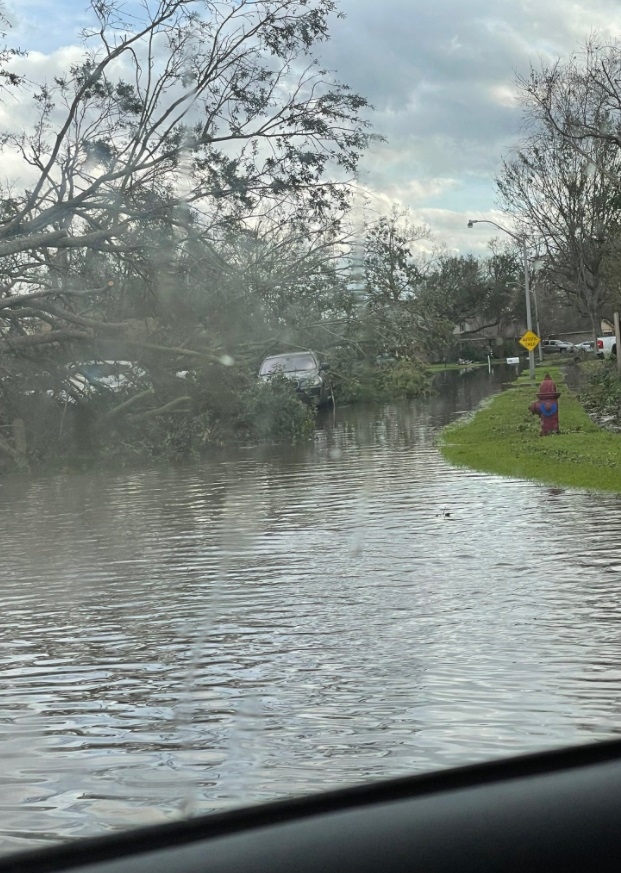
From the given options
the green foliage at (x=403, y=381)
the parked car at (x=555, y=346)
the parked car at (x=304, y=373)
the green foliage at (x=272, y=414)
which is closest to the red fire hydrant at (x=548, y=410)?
the green foliage at (x=272, y=414)

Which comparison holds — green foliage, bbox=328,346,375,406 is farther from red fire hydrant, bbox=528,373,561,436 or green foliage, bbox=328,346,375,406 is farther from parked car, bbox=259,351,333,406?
red fire hydrant, bbox=528,373,561,436

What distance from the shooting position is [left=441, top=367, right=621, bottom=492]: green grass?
1337 centimetres

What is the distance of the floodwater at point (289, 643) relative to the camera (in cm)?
327

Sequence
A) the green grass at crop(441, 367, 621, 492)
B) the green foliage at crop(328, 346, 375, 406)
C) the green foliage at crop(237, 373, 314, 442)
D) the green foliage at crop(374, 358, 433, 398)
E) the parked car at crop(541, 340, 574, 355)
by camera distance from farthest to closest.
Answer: the parked car at crop(541, 340, 574, 355) < the green foliage at crop(374, 358, 433, 398) < the green foliage at crop(328, 346, 375, 406) < the green foliage at crop(237, 373, 314, 442) < the green grass at crop(441, 367, 621, 492)

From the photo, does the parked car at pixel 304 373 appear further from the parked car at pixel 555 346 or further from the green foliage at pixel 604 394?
the parked car at pixel 555 346

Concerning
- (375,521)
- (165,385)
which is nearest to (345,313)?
(165,385)

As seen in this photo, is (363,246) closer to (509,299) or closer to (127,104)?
(127,104)

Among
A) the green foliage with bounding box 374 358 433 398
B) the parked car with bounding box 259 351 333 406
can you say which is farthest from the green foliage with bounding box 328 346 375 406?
the green foliage with bounding box 374 358 433 398

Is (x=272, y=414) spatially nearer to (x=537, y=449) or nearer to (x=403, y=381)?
(x=537, y=449)

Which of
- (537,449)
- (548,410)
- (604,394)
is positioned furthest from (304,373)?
(537,449)

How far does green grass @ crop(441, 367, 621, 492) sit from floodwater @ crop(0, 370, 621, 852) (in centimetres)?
89

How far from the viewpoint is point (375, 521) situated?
10.8 m

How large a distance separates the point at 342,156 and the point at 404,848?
1899 centimetres

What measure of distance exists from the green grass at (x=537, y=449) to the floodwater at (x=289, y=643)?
2.91ft
